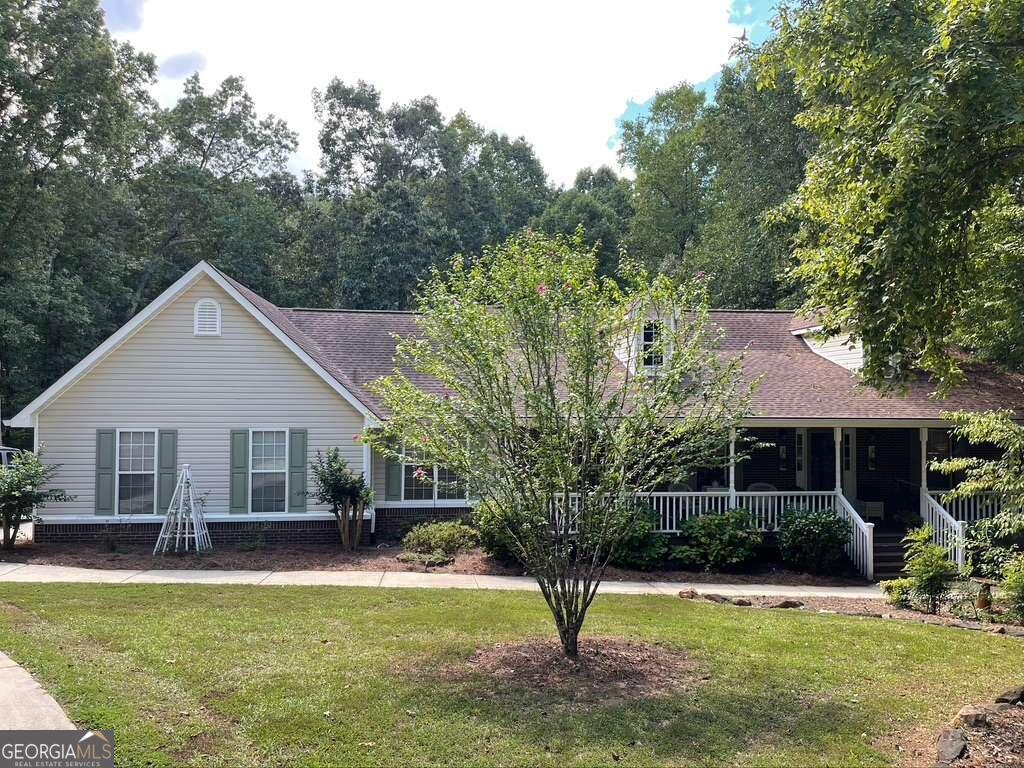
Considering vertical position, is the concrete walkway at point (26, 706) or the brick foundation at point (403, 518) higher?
the brick foundation at point (403, 518)

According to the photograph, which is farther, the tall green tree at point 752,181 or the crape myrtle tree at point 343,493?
the tall green tree at point 752,181

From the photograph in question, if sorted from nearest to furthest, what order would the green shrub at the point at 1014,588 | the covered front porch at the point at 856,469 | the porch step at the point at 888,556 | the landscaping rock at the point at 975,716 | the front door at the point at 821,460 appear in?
the landscaping rock at the point at 975,716, the green shrub at the point at 1014,588, the porch step at the point at 888,556, the covered front porch at the point at 856,469, the front door at the point at 821,460

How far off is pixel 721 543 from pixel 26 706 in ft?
Result: 38.5

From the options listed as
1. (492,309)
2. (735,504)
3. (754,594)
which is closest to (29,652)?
(492,309)

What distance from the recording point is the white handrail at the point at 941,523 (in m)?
15.0

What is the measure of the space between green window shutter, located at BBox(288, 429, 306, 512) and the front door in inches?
460

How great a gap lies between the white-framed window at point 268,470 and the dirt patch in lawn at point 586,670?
30.0ft

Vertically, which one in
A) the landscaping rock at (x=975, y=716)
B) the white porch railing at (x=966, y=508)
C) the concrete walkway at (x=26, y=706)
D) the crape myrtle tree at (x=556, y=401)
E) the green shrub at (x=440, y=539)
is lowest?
the landscaping rock at (x=975, y=716)

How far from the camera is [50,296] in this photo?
92.8 feet

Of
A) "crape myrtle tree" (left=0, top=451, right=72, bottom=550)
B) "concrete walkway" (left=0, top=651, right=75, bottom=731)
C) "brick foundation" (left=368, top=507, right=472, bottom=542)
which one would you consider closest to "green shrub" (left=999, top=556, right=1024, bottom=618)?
"concrete walkway" (left=0, top=651, right=75, bottom=731)

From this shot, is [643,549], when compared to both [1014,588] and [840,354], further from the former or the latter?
[840,354]

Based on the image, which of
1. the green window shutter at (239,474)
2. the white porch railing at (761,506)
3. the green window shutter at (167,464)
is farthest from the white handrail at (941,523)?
the green window shutter at (167,464)

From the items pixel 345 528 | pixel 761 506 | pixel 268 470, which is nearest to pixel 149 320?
pixel 268 470

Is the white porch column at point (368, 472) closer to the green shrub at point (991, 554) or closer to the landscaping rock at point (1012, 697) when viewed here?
the green shrub at point (991, 554)
